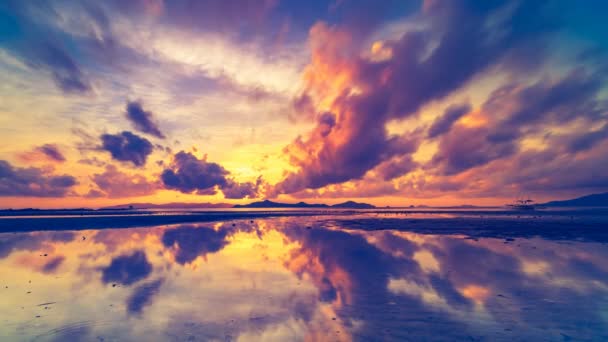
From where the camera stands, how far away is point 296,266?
19375mm

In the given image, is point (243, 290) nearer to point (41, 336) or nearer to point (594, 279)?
point (41, 336)

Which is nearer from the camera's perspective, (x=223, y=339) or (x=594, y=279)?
(x=223, y=339)

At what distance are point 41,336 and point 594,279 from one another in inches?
932

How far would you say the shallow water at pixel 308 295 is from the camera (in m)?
9.60

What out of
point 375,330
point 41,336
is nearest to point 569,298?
point 375,330

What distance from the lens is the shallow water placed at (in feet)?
31.5

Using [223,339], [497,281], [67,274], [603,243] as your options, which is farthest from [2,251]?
[603,243]

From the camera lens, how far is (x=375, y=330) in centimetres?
944

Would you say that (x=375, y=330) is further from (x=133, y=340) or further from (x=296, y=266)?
(x=296, y=266)

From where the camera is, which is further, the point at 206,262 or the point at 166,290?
the point at 206,262

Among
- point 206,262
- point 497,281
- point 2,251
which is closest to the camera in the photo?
point 497,281

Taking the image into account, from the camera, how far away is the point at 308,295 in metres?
13.2

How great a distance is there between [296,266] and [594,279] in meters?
15.8

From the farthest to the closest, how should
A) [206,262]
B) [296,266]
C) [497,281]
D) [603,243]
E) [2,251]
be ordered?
[603,243] < [2,251] < [206,262] < [296,266] < [497,281]
